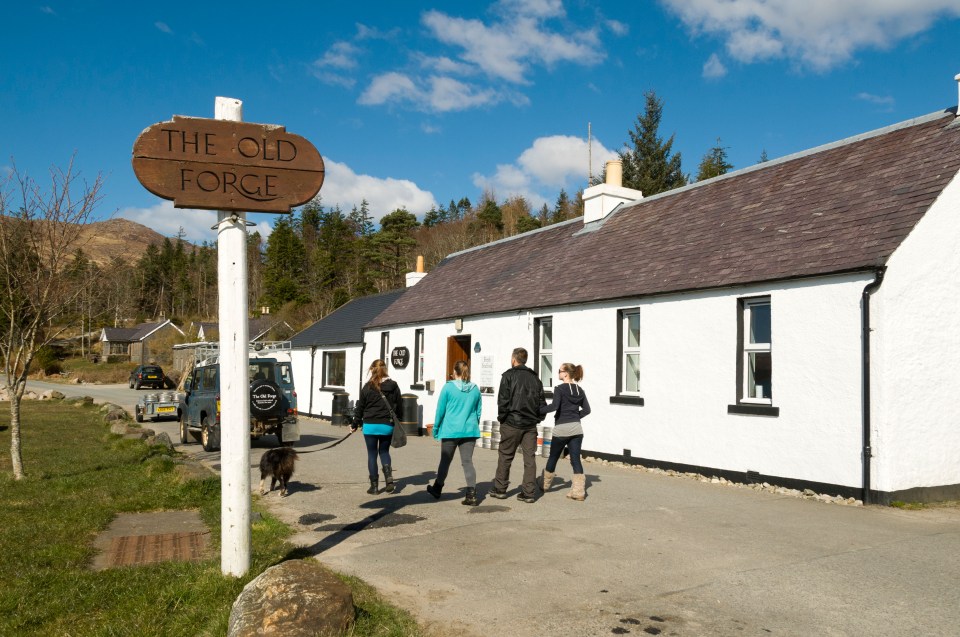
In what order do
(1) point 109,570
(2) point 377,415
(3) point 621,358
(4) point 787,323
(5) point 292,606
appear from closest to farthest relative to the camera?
(5) point 292,606
(1) point 109,570
(2) point 377,415
(4) point 787,323
(3) point 621,358

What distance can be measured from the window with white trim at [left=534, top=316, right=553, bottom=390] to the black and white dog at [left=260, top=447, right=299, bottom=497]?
7685mm

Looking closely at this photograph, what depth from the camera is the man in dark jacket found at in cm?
946

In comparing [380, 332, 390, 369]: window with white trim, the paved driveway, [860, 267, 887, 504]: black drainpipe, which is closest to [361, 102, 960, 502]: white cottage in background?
[860, 267, 887, 504]: black drainpipe

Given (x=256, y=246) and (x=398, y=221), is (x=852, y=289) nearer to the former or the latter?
(x=398, y=221)

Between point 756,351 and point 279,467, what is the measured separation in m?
7.29

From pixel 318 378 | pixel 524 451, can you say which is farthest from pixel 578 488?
pixel 318 378

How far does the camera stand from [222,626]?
4.62 metres

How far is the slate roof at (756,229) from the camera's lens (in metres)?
10.7

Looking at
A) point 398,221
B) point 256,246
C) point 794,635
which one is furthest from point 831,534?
point 256,246

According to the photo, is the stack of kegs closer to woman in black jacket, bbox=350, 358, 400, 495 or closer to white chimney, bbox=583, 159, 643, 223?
white chimney, bbox=583, 159, 643, 223

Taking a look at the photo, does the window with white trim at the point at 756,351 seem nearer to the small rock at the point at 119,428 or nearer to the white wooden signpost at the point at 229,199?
the white wooden signpost at the point at 229,199

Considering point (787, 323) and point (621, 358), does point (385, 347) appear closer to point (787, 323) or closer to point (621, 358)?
point (621, 358)

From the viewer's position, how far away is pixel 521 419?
9.49m

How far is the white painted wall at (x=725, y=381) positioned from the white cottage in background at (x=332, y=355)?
37.4ft
